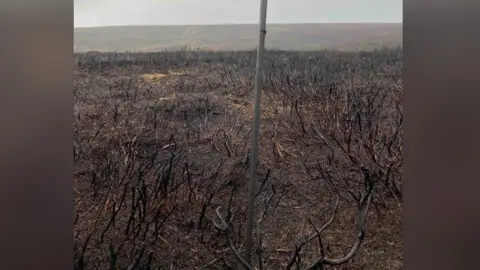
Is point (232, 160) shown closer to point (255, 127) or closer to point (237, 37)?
point (255, 127)

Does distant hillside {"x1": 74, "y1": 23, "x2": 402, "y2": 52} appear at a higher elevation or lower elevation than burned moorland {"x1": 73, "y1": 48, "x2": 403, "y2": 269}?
higher

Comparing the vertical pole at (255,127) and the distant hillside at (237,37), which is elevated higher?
the distant hillside at (237,37)

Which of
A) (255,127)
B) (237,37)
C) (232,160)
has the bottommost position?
(232,160)

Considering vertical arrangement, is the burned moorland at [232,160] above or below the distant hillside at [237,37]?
below

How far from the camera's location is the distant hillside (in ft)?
7.57

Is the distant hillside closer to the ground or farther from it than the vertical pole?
farther from it

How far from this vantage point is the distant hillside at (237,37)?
7.57 ft

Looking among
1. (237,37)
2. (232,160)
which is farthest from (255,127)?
(237,37)

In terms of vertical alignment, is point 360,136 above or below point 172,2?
below

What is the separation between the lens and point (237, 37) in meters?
2.36
